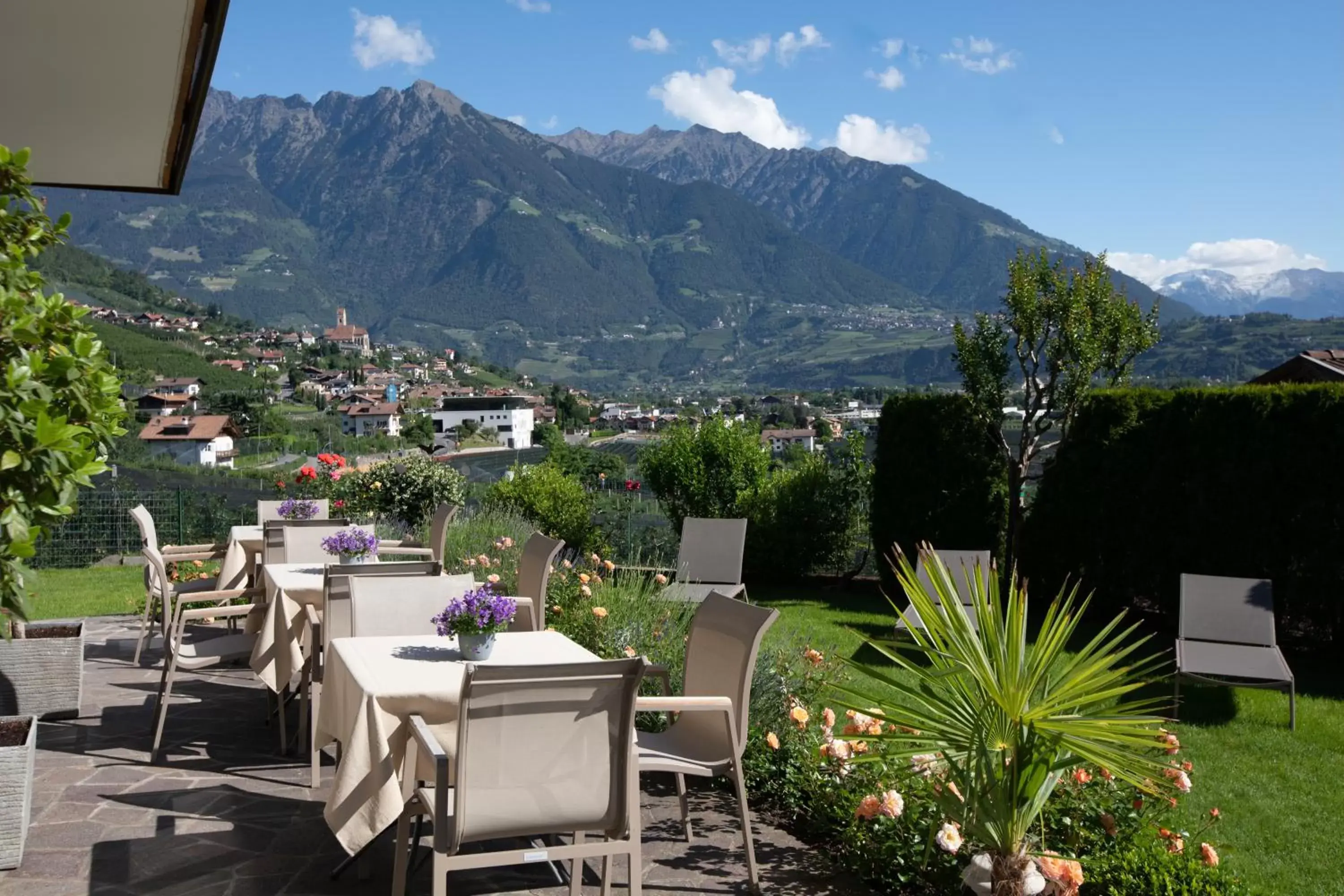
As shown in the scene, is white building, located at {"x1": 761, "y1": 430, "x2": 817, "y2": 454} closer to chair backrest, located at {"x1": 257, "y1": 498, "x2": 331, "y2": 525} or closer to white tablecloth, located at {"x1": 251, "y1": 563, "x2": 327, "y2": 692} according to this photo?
chair backrest, located at {"x1": 257, "y1": 498, "x2": 331, "y2": 525}

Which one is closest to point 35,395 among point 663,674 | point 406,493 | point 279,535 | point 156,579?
point 663,674

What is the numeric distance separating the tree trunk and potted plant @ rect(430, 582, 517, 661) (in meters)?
1.81

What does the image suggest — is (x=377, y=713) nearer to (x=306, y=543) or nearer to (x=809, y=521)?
(x=306, y=543)

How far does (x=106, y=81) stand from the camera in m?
4.84

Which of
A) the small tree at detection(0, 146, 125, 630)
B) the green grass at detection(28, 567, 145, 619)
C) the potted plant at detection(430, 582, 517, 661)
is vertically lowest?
the green grass at detection(28, 567, 145, 619)

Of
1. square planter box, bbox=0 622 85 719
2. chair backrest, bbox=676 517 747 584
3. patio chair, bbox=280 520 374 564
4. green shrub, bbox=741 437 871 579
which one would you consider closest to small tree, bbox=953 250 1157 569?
green shrub, bbox=741 437 871 579

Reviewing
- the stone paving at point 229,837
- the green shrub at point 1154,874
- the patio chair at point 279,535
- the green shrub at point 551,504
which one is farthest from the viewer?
the green shrub at point 551,504

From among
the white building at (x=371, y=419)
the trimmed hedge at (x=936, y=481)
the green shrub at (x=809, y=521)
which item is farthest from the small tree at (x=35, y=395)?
the white building at (x=371, y=419)

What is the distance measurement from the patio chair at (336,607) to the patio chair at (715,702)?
1232 mm

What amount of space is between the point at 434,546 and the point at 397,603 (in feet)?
8.77

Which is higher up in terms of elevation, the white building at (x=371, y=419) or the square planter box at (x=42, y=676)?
the square planter box at (x=42, y=676)

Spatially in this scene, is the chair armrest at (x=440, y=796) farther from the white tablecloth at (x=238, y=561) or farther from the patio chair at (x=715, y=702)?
the white tablecloth at (x=238, y=561)

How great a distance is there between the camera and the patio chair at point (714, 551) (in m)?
8.78

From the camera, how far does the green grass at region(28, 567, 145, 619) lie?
9.96 metres
